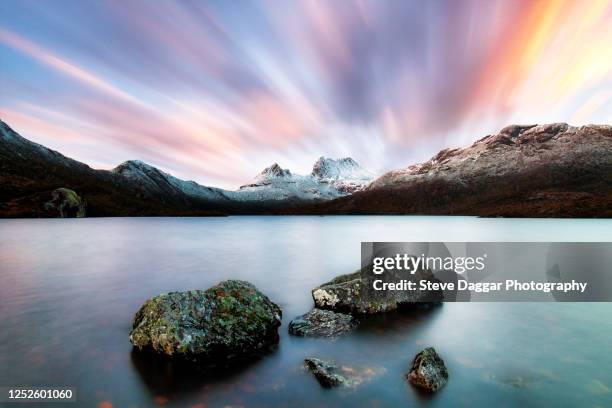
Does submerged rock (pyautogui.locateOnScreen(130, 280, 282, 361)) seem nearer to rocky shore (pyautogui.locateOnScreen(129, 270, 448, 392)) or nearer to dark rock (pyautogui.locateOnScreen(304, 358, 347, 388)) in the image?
rocky shore (pyautogui.locateOnScreen(129, 270, 448, 392))

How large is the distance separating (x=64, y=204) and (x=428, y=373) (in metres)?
202

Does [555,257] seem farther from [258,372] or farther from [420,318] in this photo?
[258,372]

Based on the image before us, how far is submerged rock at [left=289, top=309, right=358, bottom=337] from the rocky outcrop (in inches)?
41.5

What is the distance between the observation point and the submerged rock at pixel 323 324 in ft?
41.6

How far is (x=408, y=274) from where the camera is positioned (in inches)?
674

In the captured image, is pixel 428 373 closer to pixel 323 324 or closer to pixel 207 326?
pixel 323 324

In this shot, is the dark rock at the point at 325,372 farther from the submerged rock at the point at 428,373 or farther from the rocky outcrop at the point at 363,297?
the rocky outcrop at the point at 363,297

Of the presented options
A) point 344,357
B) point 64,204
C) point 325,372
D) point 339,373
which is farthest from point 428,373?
point 64,204

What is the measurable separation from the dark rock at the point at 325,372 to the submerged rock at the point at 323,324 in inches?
99.5

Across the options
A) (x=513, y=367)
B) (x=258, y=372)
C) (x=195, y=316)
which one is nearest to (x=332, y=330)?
(x=258, y=372)

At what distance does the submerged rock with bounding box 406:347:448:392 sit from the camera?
8969 millimetres

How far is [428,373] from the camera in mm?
9141

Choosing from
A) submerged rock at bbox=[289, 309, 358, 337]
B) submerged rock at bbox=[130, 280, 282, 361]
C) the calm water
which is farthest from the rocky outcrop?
submerged rock at bbox=[130, 280, 282, 361]

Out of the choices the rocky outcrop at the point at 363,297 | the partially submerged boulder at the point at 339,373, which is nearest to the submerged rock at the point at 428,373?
the partially submerged boulder at the point at 339,373
